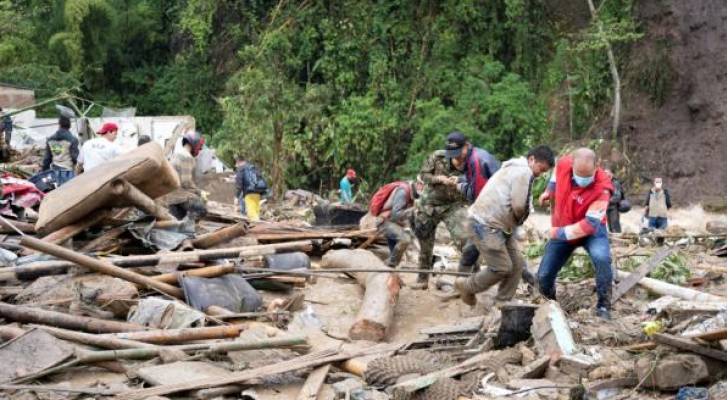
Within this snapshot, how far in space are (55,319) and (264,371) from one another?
1735mm

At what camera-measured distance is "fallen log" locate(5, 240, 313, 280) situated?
7.11 metres

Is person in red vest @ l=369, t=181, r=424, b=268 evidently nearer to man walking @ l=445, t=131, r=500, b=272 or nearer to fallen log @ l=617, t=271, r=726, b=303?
man walking @ l=445, t=131, r=500, b=272

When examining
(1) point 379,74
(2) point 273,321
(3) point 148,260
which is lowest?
(2) point 273,321

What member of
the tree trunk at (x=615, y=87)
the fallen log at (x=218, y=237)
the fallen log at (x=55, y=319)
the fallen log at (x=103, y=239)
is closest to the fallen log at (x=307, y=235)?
the fallen log at (x=218, y=237)

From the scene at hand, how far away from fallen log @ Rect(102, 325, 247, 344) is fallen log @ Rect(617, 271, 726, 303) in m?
4.23

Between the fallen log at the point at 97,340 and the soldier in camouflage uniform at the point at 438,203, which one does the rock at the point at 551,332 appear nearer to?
the soldier in camouflage uniform at the point at 438,203

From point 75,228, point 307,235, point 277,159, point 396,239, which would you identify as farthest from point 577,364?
point 277,159

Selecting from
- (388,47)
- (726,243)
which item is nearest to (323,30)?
(388,47)

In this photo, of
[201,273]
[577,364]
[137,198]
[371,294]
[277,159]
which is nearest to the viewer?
[577,364]

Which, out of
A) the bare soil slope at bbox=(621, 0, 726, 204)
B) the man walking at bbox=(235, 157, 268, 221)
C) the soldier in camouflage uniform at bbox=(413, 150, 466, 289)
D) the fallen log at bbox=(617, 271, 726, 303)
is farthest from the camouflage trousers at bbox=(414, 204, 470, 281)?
the bare soil slope at bbox=(621, 0, 726, 204)

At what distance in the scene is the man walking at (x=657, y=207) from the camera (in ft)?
51.3

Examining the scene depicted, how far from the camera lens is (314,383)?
19.6 ft

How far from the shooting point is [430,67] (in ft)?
88.7

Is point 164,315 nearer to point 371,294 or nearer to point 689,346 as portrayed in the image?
point 371,294
